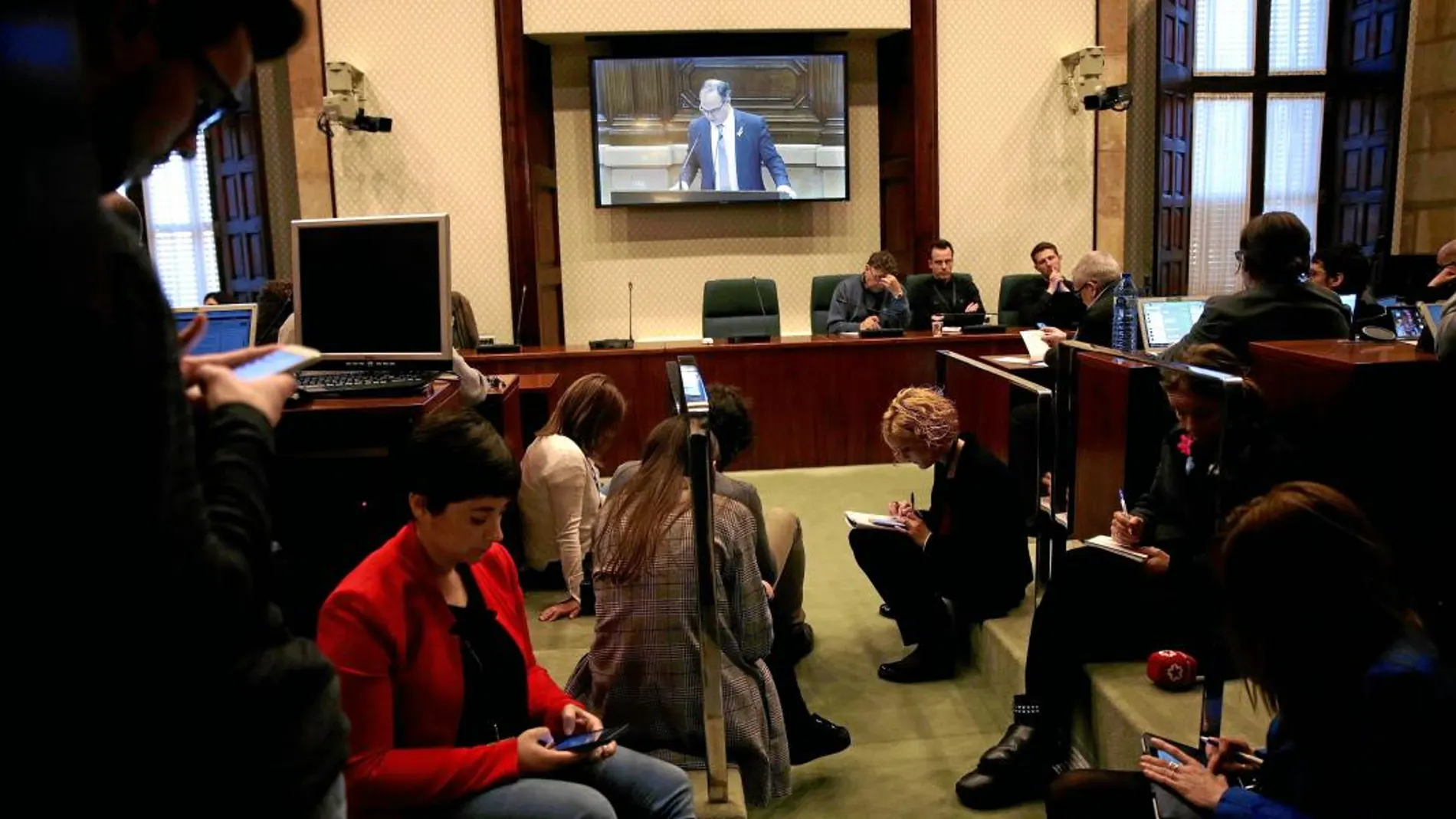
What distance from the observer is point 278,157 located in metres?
7.60

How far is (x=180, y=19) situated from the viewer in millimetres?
733

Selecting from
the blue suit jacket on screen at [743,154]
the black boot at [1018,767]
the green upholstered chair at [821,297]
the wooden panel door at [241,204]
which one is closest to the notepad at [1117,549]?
the black boot at [1018,767]

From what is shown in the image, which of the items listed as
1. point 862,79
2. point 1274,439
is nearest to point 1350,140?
point 862,79

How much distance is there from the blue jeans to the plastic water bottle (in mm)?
3447

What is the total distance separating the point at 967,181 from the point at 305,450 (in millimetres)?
6038

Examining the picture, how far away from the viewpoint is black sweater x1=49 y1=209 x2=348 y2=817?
634mm

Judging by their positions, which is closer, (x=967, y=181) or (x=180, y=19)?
(x=180, y=19)

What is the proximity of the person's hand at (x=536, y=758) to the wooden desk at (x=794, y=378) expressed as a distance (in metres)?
4.01

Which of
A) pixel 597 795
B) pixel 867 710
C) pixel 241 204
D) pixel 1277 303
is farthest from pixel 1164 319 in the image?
pixel 241 204

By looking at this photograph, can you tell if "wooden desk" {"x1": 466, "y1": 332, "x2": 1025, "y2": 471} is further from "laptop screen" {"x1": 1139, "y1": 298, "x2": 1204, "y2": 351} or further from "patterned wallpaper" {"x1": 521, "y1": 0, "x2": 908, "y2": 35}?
"patterned wallpaper" {"x1": 521, "y1": 0, "x2": 908, "y2": 35}

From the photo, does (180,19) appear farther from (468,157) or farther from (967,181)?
(967,181)

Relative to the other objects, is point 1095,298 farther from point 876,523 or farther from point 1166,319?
point 876,523

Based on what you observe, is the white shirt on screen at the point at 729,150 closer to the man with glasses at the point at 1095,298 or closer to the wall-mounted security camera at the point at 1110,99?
the wall-mounted security camera at the point at 1110,99

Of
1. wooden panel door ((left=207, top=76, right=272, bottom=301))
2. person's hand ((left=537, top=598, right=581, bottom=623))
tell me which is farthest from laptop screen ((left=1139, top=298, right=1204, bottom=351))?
wooden panel door ((left=207, top=76, right=272, bottom=301))
